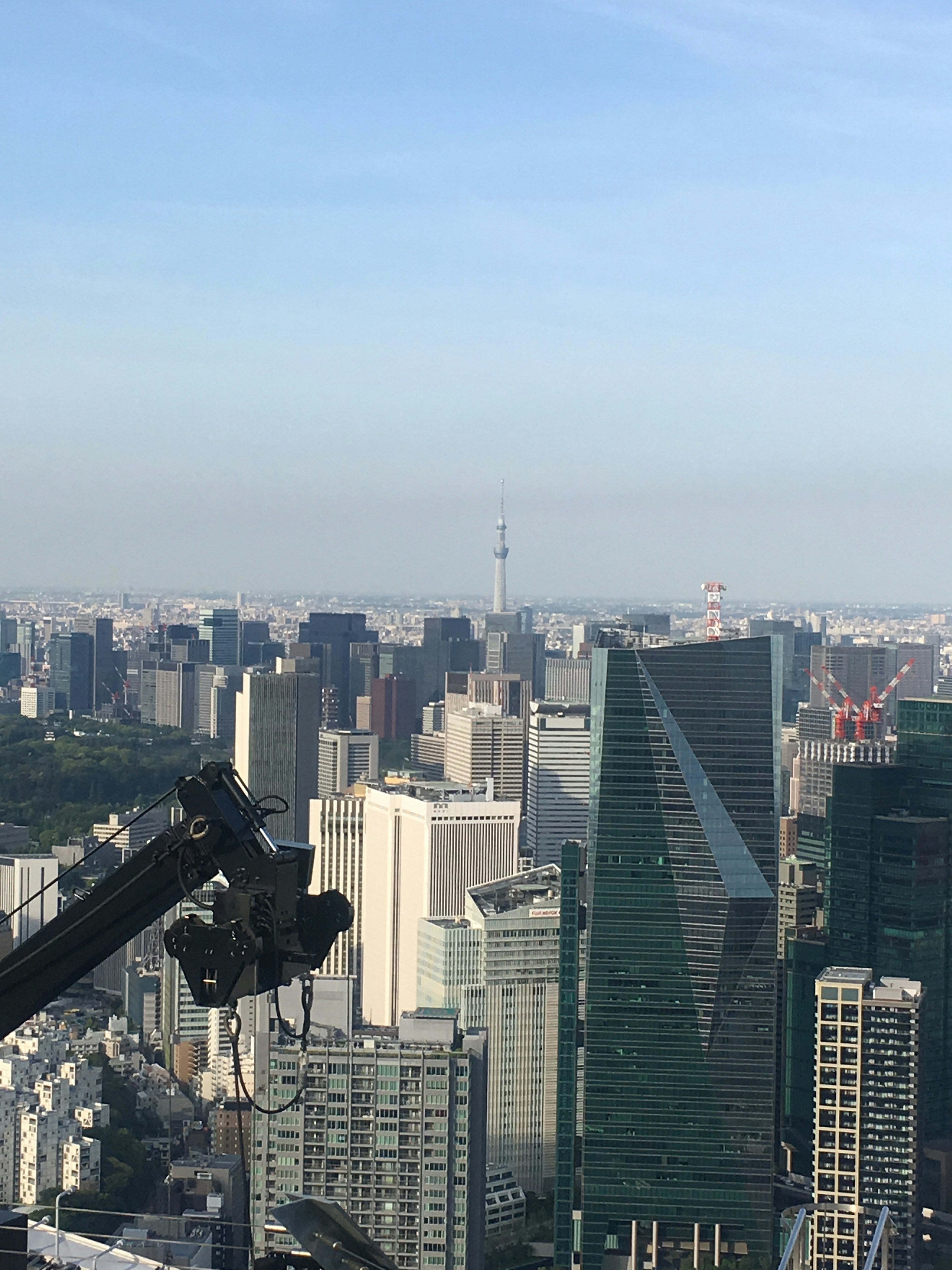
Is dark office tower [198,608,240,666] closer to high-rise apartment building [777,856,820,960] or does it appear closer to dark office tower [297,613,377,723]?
dark office tower [297,613,377,723]

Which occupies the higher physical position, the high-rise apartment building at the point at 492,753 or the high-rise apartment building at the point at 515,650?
the high-rise apartment building at the point at 515,650

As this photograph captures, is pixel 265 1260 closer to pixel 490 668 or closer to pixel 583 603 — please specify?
pixel 583 603

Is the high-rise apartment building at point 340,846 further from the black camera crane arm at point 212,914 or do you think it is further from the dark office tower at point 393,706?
the black camera crane arm at point 212,914

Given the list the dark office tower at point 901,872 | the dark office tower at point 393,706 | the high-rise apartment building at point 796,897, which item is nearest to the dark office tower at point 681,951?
the high-rise apartment building at point 796,897

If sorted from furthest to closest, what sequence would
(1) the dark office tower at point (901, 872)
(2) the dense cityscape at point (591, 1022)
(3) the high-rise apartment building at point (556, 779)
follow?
(3) the high-rise apartment building at point (556, 779) → (1) the dark office tower at point (901, 872) → (2) the dense cityscape at point (591, 1022)

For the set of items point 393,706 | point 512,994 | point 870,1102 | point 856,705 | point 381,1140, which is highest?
point 856,705

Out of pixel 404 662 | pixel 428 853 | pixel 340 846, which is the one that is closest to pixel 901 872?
pixel 428 853

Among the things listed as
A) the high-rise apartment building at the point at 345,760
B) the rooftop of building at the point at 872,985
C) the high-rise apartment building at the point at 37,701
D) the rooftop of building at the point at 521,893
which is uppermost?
the high-rise apartment building at the point at 37,701

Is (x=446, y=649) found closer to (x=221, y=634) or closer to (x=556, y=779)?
(x=221, y=634)
